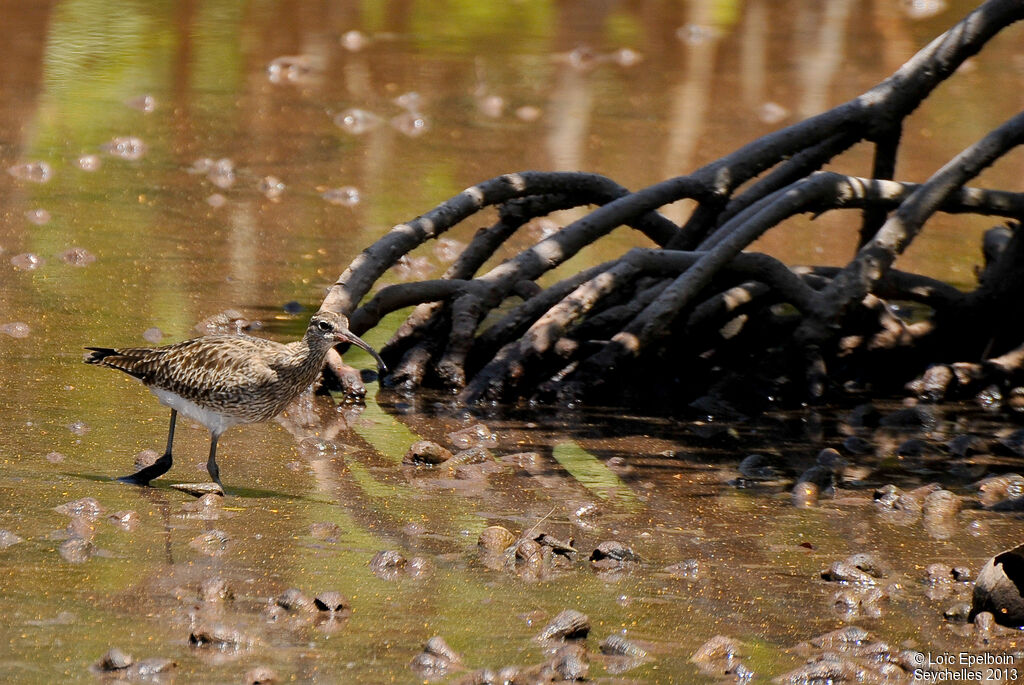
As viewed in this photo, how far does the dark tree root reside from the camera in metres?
8.88

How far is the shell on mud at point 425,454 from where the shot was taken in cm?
751

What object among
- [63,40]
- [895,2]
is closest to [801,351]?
[63,40]

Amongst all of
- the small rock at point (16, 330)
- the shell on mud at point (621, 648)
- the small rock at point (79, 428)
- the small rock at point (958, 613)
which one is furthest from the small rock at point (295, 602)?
the small rock at point (16, 330)

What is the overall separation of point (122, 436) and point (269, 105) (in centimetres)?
952

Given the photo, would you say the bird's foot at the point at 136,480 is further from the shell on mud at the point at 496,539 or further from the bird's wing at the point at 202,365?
the shell on mud at the point at 496,539

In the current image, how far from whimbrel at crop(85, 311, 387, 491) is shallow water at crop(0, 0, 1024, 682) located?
10.9 inches

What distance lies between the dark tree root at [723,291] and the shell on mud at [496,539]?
8.34 ft

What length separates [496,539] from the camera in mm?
6230

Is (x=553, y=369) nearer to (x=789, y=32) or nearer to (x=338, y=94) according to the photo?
(x=338, y=94)

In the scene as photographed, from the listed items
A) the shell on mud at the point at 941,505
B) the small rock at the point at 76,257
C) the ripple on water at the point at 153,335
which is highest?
the shell on mud at the point at 941,505

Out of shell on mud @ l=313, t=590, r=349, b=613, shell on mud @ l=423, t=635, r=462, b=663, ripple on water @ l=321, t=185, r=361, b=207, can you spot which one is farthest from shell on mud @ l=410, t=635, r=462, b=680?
ripple on water @ l=321, t=185, r=361, b=207

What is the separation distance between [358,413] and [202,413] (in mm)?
1629

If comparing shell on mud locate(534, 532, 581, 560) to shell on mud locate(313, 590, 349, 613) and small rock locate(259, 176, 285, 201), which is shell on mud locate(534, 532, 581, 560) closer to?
shell on mud locate(313, 590, 349, 613)

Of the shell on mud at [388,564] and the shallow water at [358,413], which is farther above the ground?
the shell on mud at [388,564]
